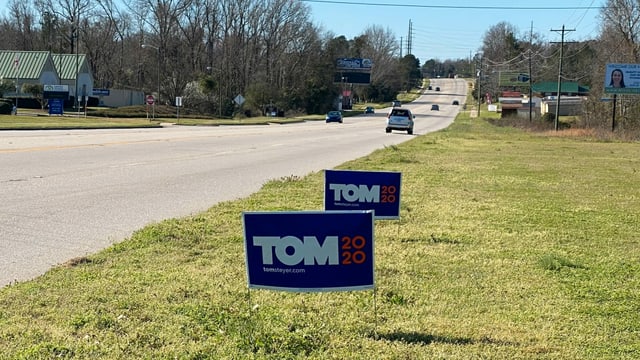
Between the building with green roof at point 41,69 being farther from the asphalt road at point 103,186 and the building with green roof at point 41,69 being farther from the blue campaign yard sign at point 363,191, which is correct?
the blue campaign yard sign at point 363,191

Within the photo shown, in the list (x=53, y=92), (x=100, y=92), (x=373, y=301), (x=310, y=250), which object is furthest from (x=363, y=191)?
(x=100, y=92)

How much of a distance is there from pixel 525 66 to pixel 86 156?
360 feet

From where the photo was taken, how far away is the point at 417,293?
5.82m

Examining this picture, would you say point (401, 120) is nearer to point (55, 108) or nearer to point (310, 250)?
point (55, 108)

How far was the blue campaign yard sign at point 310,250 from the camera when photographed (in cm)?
462

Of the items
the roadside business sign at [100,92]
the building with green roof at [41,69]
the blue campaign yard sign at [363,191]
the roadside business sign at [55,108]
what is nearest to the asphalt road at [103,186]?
the blue campaign yard sign at [363,191]

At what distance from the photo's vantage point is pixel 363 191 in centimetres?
812

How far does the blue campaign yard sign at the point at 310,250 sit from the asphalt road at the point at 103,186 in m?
2.64

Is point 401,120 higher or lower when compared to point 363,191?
higher

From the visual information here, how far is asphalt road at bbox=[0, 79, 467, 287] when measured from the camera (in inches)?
304

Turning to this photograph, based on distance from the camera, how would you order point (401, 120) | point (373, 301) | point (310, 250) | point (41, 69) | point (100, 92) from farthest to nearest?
1. point (100, 92)
2. point (41, 69)
3. point (401, 120)
4. point (373, 301)
5. point (310, 250)

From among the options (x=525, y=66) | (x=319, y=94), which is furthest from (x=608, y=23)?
(x=525, y=66)

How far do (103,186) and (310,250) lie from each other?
29.0 feet

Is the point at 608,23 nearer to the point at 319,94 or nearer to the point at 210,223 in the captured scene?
the point at 319,94
